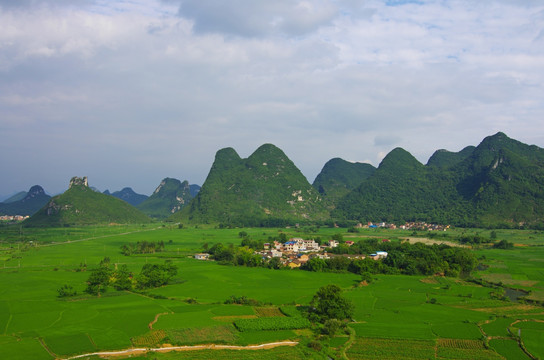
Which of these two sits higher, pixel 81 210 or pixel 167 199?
pixel 167 199

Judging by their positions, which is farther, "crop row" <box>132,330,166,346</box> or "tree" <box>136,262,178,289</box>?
"tree" <box>136,262,178,289</box>

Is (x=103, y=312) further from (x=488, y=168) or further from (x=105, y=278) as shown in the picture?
(x=488, y=168)

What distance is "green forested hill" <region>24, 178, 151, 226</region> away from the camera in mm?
105438

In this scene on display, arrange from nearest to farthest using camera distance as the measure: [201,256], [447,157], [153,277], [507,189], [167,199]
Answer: [153,277] < [201,256] < [507,189] < [447,157] < [167,199]

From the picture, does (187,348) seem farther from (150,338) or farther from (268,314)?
(268,314)

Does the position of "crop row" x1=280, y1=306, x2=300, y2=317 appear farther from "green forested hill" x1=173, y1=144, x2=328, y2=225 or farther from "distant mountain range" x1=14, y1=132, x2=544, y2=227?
"green forested hill" x1=173, y1=144, x2=328, y2=225

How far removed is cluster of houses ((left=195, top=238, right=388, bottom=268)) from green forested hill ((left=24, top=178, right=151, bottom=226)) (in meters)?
63.6

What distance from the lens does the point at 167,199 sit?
182m

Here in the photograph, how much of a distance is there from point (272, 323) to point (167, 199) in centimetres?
16160

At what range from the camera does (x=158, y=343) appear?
23.1 meters

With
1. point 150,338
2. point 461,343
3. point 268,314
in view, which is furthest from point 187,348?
point 461,343

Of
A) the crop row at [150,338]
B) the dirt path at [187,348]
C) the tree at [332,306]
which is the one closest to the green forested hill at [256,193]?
the tree at [332,306]

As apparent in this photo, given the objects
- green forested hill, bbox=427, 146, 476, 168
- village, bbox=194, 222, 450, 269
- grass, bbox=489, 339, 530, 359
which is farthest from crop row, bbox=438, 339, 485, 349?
green forested hill, bbox=427, 146, 476, 168

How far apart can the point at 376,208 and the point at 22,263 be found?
313ft
